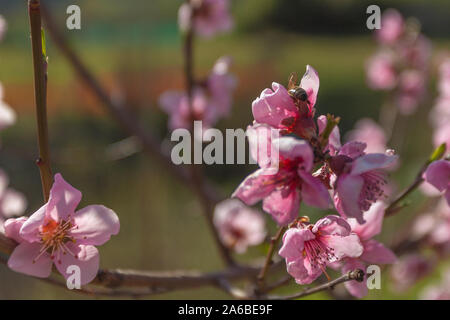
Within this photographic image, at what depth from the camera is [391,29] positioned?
1313 millimetres

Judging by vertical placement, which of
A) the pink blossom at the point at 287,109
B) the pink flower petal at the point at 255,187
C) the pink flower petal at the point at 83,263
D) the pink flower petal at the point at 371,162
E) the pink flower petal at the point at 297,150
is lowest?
the pink flower petal at the point at 83,263

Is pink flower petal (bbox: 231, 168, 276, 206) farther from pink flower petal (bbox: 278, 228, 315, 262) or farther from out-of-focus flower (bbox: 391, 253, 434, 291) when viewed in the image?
out-of-focus flower (bbox: 391, 253, 434, 291)

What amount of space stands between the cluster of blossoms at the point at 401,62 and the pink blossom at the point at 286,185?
96 cm

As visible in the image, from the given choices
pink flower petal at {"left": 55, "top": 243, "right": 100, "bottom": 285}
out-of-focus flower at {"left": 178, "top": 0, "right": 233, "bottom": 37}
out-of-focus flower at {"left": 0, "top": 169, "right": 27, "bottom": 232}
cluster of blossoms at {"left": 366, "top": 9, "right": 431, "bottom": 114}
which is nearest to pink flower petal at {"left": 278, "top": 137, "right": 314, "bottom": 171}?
pink flower petal at {"left": 55, "top": 243, "right": 100, "bottom": 285}

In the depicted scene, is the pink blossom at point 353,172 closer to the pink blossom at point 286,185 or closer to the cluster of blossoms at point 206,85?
the pink blossom at point 286,185

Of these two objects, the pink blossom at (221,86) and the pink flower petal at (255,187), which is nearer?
the pink flower petal at (255,187)

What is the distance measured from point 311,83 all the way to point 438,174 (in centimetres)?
16

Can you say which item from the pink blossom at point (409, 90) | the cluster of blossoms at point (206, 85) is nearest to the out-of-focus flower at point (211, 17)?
the cluster of blossoms at point (206, 85)

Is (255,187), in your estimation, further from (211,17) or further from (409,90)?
(409,90)

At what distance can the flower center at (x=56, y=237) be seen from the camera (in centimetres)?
46

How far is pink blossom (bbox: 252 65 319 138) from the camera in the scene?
43cm

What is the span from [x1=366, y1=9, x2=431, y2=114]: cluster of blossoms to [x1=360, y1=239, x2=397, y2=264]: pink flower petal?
0.86 m

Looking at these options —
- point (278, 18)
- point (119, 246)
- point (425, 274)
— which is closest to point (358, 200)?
point (425, 274)

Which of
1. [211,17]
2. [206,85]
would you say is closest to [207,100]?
[206,85]
